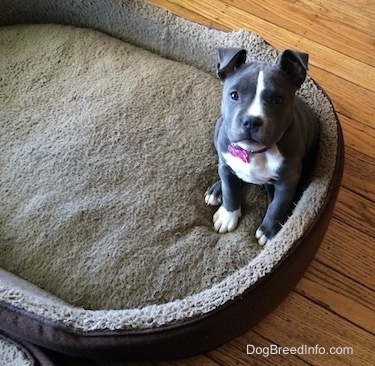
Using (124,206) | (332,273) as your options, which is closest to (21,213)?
(124,206)

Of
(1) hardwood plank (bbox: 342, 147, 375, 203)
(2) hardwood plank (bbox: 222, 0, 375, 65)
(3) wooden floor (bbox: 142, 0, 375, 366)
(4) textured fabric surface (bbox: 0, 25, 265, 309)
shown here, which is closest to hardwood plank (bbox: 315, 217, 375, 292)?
(3) wooden floor (bbox: 142, 0, 375, 366)

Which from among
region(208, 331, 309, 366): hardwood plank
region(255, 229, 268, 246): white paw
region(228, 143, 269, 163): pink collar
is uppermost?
region(228, 143, 269, 163): pink collar

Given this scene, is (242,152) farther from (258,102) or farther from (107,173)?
(107,173)

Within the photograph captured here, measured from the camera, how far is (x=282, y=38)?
2213 mm

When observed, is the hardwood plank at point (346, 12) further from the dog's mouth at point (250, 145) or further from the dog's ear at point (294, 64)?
the dog's mouth at point (250, 145)

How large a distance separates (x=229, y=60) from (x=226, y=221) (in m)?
0.47

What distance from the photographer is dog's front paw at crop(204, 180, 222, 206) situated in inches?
68.5

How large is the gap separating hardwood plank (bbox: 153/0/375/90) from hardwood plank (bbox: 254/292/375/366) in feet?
2.80

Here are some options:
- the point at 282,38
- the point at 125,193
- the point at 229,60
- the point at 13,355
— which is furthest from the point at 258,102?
the point at 282,38

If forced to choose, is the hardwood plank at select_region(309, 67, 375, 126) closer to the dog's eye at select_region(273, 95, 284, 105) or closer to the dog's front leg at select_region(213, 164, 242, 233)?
the dog's front leg at select_region(213, 164, 242, 233)

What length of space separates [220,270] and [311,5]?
3.98 ft

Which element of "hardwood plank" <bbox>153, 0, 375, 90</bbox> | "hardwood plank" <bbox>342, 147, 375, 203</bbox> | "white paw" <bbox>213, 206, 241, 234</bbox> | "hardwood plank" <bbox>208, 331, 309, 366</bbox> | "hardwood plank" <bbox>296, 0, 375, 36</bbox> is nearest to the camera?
"hardwood plank" <bbox>208, 331, 309, 366</bbox>

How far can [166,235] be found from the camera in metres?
1.68

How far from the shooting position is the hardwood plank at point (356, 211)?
5.83 ft
